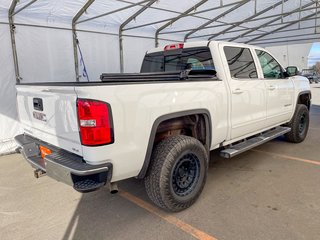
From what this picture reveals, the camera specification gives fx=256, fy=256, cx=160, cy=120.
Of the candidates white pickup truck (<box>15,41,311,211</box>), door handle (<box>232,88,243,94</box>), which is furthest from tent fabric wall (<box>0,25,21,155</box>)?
door handle (<box>232,88,243,94</box>)

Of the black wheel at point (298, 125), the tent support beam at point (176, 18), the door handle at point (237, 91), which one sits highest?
the tent support beam at point (176, 18)

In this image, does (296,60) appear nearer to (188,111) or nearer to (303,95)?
(303,95)

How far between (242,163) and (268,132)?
0.77m

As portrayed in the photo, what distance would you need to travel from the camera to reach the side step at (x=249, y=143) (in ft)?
11.6

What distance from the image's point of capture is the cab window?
4.42m

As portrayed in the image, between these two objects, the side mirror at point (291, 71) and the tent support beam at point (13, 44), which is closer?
the side mirror at point (291, 71)

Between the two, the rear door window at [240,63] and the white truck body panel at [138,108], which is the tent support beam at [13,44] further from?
the rear door window at [240,63]

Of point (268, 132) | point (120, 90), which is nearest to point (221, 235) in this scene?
point (120, 90)

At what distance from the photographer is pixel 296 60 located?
32.6m

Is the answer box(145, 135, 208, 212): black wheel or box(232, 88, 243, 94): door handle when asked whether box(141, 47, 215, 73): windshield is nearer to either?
box(232, 88, 243, 94): door handle

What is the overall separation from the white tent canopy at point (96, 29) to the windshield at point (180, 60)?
308cm

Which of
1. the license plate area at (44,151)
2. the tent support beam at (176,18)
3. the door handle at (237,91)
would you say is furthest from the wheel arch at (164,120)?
the tent support beam at (176,18)

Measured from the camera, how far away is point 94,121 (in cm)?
217

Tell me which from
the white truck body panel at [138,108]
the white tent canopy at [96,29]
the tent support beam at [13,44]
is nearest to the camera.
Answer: the white truck body panel at [138,108]
